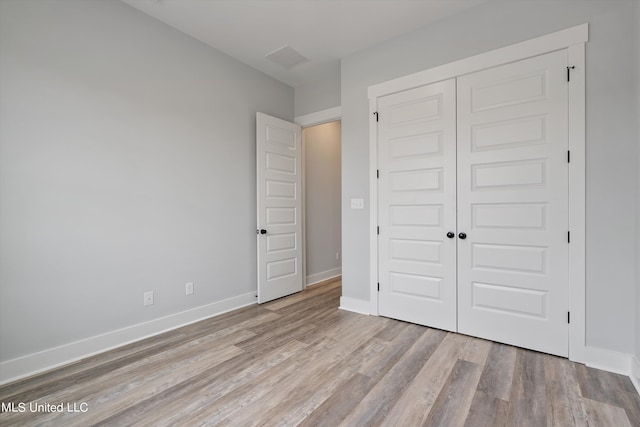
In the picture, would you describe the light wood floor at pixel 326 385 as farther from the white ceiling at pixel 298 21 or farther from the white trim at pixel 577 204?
the white ceiling at pixel 298 21

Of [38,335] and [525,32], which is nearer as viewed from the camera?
[38,335]

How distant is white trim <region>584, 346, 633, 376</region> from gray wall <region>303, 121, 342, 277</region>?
3.28 meters

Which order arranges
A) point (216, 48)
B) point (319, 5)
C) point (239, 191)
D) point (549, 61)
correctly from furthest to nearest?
point (239, 191) < point (216, 48) < point (319, 5) < point (549, 61)

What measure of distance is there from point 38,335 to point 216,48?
3.12 meters

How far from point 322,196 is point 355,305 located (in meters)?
2.08

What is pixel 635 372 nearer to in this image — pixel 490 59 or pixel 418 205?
pixel 418 205

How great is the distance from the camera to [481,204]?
2.59 meters

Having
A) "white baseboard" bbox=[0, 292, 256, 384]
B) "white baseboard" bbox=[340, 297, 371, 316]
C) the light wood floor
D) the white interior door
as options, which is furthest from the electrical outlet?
"white baseboard" bbox=[340, 297, 371, 316]

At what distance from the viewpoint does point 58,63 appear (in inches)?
87.7

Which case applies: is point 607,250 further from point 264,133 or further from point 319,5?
point 264,133

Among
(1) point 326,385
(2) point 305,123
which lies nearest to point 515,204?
(1) point 326,385

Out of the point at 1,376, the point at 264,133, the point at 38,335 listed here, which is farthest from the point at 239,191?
the point at 1,376

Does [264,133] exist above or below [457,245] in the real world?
above

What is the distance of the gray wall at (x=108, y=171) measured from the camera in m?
2.06
